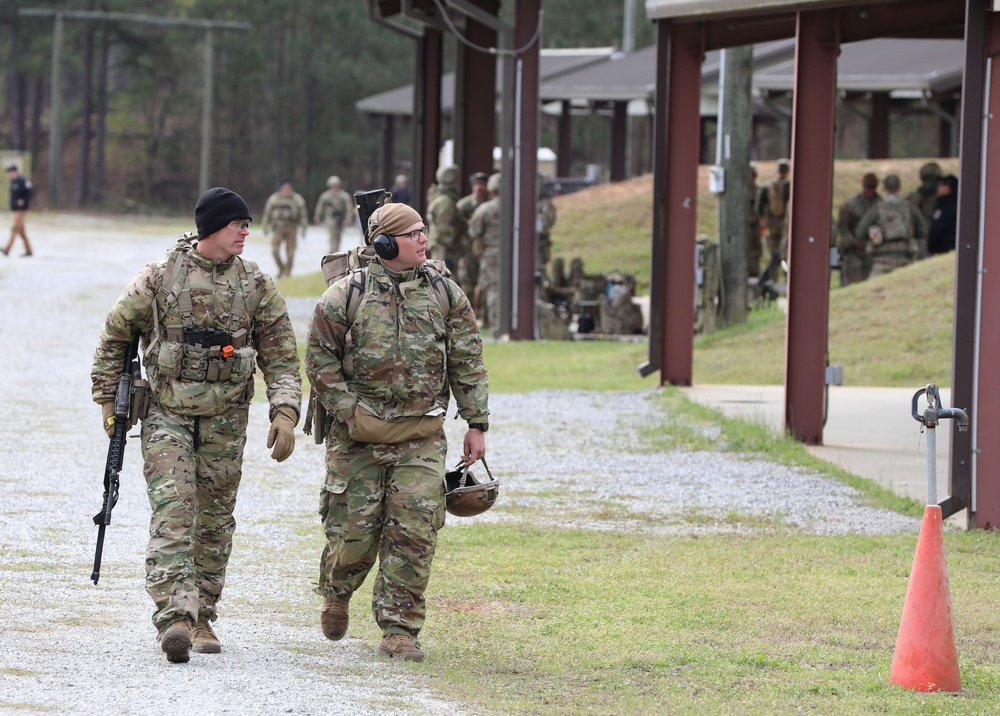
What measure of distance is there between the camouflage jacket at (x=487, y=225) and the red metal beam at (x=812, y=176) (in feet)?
29.3

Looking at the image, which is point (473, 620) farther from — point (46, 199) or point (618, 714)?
point (46, 199)

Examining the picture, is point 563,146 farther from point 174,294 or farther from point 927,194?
point 174,294

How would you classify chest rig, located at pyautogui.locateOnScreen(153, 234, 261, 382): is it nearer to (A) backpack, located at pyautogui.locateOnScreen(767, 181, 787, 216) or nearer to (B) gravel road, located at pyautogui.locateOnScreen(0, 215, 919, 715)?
(B) gravel road, located at pyautogui.locateOnScreen(0, 215, 919, 715)

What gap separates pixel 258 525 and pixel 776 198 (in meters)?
15.2

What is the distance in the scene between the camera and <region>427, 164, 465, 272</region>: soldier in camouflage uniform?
21469mm

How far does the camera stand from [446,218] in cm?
2170

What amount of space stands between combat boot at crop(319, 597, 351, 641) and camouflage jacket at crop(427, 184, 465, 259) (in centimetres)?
1536

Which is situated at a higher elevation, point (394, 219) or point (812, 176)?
point (812, 176)

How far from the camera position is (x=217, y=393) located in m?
6.15

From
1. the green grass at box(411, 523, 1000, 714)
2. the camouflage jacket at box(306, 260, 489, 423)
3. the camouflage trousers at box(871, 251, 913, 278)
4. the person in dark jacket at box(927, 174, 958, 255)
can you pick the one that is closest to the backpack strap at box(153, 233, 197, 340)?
the camouflage jacket at box(306, 260, 489, 423)

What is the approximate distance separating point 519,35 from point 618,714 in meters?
15.5

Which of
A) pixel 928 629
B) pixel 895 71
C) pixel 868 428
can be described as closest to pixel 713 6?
pixel 868 428

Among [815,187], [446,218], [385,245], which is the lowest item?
[385,245]

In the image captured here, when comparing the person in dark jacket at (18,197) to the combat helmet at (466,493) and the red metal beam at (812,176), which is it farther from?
the combat helmet at (466,493)
